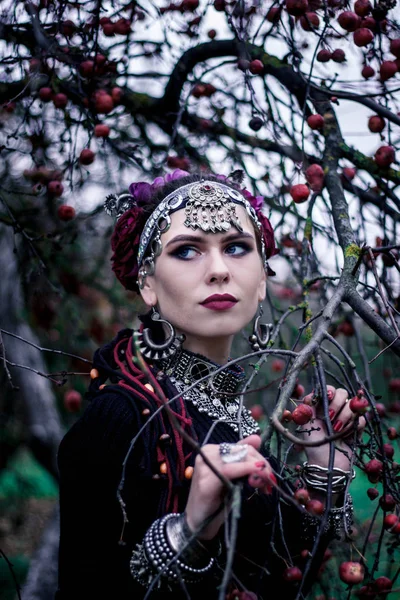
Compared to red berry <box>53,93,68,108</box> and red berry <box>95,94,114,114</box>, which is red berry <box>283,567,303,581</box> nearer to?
red berry <box>95,94,114,114</box>

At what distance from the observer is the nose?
1.93 meters

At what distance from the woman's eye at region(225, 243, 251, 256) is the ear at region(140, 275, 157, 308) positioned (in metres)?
0.28

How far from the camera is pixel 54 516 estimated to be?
3885 mm

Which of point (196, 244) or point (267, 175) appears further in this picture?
point (267, 175)

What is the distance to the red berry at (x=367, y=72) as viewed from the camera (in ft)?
7.79

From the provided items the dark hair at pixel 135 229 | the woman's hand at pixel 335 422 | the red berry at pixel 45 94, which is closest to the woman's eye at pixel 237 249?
the dark hair at pixel 135 229

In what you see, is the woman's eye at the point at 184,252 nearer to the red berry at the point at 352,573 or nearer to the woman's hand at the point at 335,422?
the woman's hand at the point at 335,422

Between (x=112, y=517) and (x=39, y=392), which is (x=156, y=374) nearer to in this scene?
(x=112, y=517)

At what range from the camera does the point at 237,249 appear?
2070 millimetres

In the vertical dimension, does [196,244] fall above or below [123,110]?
below

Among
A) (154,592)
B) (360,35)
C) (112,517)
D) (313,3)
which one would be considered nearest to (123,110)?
(313,3)

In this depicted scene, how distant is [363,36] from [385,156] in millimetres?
431

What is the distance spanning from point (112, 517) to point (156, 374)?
0.45 m

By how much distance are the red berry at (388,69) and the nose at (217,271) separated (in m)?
0.93
